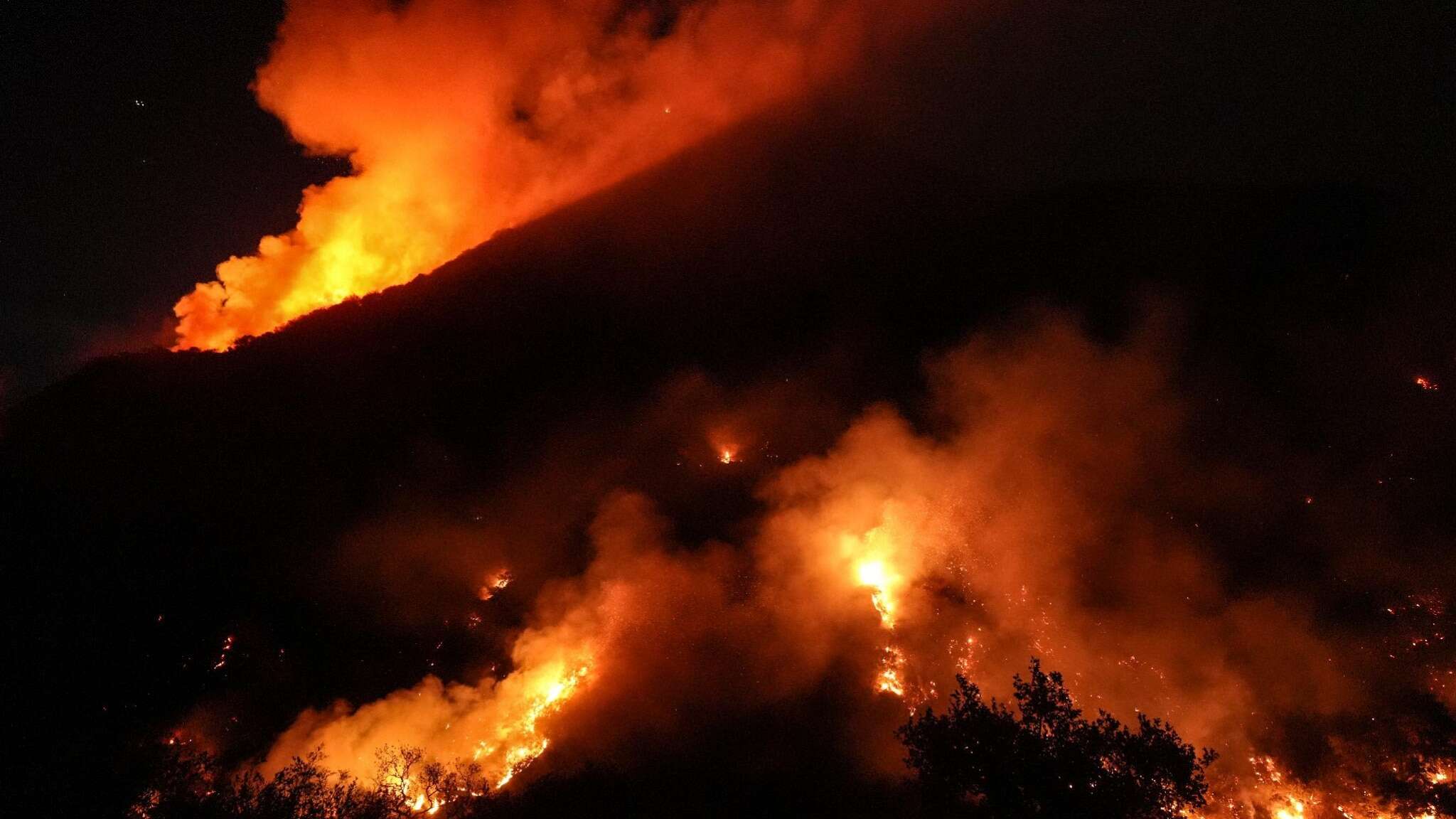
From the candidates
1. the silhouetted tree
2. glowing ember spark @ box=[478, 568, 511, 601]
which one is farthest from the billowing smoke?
the silhouetted tree

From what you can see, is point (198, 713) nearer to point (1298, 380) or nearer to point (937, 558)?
point (937, 558)

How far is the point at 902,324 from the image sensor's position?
5828 cm

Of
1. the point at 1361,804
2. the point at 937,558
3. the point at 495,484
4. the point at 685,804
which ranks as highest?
the point at 495,484

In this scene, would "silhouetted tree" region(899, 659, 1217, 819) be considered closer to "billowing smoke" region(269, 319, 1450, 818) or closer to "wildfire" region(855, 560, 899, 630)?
"billowing smoke" region(269, 319, 1450, 818)

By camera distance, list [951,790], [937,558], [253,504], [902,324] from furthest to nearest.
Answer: [902,324], [253,504], [937,558], [951,790]

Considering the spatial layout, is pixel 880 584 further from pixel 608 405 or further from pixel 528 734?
pixel 608 405

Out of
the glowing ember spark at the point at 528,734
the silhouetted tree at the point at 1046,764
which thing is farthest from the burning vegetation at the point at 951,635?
the silhouetted tree at the point at 1046,764

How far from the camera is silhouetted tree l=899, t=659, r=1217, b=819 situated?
13688 mm

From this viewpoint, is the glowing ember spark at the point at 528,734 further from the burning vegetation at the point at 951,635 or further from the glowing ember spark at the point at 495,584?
the glowing ember spark at the point at 495,584

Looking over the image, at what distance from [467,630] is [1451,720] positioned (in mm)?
39872

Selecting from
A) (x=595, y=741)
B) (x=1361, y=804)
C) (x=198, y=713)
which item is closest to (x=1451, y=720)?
(x=1361, y=804)

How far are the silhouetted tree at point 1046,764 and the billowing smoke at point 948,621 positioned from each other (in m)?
11.4

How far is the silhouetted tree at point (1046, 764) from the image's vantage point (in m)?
13.7

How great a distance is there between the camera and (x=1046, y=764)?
13.8 meters
